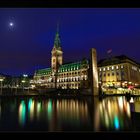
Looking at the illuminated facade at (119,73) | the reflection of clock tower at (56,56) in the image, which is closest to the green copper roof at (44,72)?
the reflection of clock tower at (56,56)

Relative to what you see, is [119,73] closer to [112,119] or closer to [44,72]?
[44,72]

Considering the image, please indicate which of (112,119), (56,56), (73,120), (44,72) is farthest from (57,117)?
(44,72)

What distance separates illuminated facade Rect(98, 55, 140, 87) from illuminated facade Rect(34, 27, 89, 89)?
4.63 m

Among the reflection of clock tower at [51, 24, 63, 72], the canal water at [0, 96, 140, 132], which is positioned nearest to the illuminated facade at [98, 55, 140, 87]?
the reflection of clock tower at [51, 24, 63, 72]

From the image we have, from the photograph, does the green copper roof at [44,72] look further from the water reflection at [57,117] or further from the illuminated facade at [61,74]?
the water reflection at [57,117]

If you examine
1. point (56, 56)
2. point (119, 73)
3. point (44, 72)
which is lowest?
point (119, 73)

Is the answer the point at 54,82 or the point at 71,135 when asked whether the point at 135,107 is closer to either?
the point at 71,135

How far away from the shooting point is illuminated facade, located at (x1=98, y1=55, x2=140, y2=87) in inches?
1503

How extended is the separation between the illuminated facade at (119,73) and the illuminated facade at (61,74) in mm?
4633

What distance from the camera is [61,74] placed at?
5322cm

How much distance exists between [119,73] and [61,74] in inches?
791
